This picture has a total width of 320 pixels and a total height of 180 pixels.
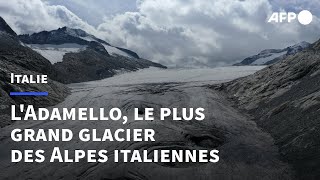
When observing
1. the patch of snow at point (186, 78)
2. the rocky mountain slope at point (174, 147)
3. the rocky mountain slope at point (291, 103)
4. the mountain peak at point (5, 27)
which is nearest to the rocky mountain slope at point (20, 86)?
the rocky mountain slope at point (174, 147)

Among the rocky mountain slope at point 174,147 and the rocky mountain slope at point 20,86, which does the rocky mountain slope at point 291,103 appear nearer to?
the rocky mountain slope at point 174,147

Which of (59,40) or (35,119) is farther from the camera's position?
(59,40)

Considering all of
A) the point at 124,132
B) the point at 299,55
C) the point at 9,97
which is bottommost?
the point at 124,132

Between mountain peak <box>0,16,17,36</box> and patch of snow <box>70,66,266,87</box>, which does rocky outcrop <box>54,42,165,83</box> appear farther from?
mountain peak <box>0,16,17,36</box>

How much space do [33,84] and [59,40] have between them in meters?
153

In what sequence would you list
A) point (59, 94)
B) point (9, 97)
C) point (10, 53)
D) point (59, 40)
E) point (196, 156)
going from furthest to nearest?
1. point (59, 40)
2. point (10, 53)
3. point (59, 94)
4. point (9, 97)
5. point (196, 156)

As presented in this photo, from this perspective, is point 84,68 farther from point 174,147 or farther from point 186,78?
point 174,147

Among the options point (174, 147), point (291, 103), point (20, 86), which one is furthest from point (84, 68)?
point (174, 147)

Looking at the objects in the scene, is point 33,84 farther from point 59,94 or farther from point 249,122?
point 249,122

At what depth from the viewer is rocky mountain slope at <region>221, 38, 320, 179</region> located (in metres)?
19.8

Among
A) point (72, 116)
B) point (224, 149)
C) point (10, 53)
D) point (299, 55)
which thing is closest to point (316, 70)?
point (299, 55)

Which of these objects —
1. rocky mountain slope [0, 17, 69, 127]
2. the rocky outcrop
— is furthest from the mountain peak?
rocky mountain slope [0, 17, 69, 127]

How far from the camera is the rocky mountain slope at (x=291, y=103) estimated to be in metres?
19.8

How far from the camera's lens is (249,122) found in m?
28.5
